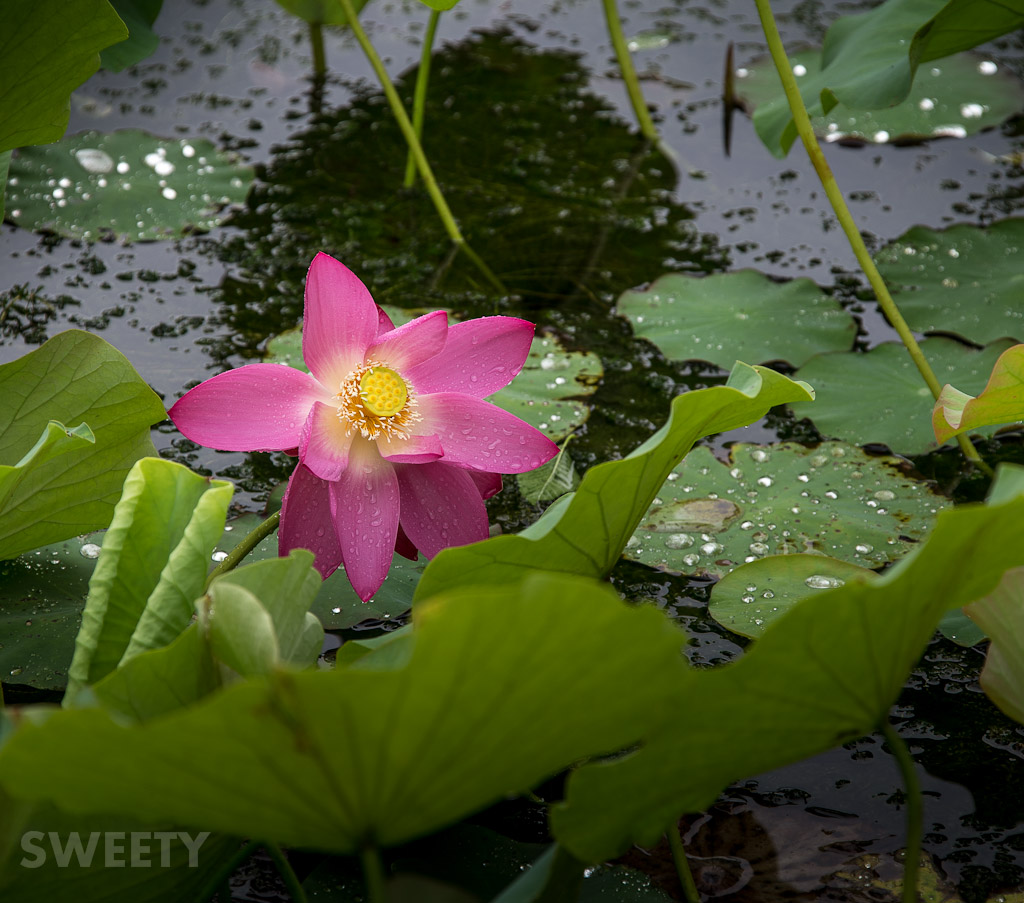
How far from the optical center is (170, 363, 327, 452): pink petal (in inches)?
25.7

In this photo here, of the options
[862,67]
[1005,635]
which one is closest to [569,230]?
[862,67]

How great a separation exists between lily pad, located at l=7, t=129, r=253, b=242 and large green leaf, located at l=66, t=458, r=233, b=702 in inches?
38.9

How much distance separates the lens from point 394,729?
1.26ft

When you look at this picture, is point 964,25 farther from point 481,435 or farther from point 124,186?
point 124,186

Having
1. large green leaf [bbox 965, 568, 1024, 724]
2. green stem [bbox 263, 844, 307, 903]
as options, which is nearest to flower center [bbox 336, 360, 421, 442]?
green stem [bbox 263, 844, 307, 903]

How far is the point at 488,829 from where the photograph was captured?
0.66 metres

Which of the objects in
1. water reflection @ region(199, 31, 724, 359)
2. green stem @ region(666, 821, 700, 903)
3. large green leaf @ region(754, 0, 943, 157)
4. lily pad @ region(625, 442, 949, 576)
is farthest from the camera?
water reflection @ region(199, 31, 724, 359)

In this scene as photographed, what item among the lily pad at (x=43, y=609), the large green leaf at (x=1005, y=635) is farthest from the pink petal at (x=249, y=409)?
the large green leaf at (x=1005, y=635)

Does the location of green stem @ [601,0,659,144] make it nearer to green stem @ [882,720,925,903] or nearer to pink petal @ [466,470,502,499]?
pink petal @ [466,470,502,499]

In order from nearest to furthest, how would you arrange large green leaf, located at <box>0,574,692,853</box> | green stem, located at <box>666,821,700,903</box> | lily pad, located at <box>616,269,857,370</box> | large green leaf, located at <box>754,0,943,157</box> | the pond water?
large green leaf, located at <box>0,574,692,853</box> < green stem, located at <box>666,821,700,903</box> < the pond water < large green leaf, located at <box>754,0,943,157</box> < lily pad, located at <box>616,269,857,370</box>

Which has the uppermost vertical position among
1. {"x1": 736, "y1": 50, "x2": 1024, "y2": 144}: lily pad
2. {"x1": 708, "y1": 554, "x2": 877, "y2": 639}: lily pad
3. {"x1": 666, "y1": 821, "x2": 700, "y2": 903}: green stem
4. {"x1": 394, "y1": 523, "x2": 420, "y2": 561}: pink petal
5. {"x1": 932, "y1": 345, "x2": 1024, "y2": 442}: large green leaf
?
{"x1": 736, "y1": 50, "x2": 1024, "y2": 144}: lily pad

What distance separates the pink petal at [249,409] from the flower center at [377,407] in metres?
0.03

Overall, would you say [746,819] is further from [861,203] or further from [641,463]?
[861,203]

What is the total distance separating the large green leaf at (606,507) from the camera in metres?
0.55
